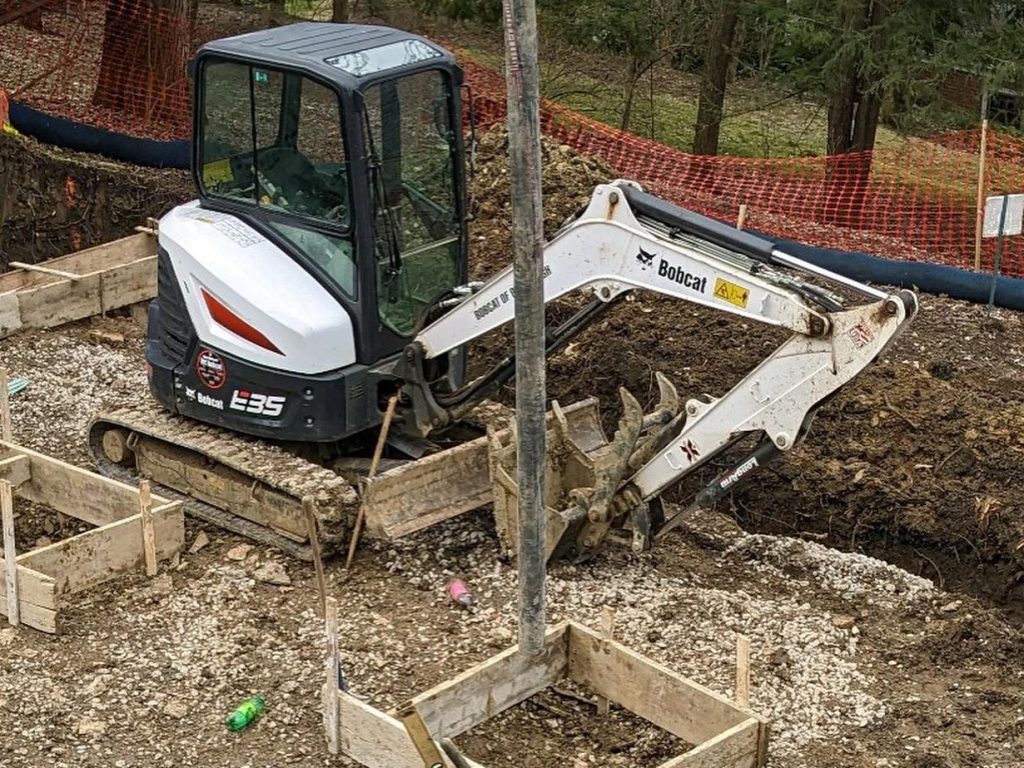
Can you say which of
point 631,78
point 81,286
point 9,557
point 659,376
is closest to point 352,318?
point 659,376

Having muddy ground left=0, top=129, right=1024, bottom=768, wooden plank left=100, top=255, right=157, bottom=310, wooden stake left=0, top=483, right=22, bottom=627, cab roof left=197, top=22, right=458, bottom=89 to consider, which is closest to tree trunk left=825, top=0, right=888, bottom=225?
muddy ground left=0, top=129, right=1024, bottom=768

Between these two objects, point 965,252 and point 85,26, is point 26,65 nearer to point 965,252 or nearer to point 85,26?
point 85,26

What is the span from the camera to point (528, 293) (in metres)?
6.27

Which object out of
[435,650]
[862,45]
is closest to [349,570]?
[435,650]

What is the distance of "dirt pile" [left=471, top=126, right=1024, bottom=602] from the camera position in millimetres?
9391

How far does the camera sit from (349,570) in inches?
348

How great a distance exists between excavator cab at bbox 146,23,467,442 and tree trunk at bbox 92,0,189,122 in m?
7.42

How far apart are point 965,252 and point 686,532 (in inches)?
224

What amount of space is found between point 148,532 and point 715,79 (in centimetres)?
1062

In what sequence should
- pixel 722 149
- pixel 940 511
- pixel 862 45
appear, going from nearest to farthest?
pixel 940 511
pixel 862 45
pixel 722 149

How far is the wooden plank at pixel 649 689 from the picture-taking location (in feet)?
22.8

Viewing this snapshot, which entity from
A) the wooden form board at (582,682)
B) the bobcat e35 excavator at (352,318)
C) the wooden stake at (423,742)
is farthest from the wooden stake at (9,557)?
the wooden stake at (423,742)

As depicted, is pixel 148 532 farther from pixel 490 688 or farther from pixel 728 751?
pixel 728 751

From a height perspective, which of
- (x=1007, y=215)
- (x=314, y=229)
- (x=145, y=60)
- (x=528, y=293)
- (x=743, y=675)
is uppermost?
(x=528, y=293)
